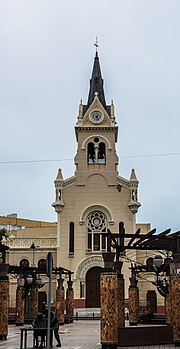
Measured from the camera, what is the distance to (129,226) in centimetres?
4728

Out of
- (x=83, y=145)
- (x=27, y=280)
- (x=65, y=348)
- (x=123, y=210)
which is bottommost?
(x=65, y=348)

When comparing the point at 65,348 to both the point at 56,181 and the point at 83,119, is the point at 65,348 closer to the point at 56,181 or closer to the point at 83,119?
the point at 56,181

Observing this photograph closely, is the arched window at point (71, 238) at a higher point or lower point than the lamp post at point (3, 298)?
higher

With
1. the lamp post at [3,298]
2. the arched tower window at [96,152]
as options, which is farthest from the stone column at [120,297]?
the arched tower window at [96,152]

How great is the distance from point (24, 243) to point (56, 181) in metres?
6.92

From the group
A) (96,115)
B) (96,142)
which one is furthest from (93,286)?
(96,115)

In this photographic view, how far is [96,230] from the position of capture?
47.8 metres

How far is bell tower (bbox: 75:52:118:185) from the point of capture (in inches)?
1944

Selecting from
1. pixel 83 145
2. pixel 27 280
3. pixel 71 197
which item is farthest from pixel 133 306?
pixel 83 145

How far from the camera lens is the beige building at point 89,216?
46500 millimetres

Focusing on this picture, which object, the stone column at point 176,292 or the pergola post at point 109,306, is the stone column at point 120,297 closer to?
the pergola post at point 109,306

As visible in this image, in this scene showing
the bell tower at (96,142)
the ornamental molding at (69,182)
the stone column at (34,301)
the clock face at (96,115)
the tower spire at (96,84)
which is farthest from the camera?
the tower spire at (96,84)

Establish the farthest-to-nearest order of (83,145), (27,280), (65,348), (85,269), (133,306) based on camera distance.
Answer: (83,145), (85,269), (133,306), (27,280), (65,348)

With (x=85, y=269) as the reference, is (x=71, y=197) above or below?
above
